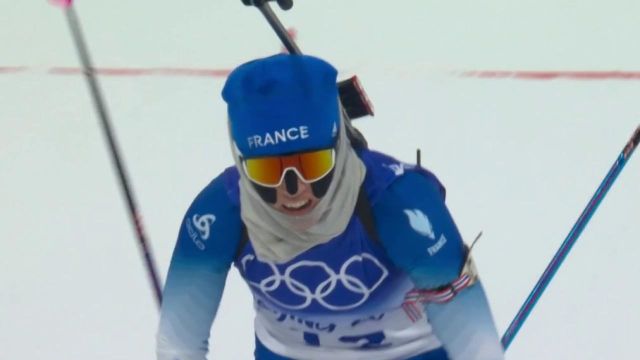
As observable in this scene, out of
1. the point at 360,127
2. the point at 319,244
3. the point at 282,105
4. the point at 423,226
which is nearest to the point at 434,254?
the point at 423,226

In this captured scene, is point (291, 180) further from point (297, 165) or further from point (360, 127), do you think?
point (360, 127)

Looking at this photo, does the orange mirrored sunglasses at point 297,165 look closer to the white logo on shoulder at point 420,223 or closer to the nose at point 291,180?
the nose at point 291,180

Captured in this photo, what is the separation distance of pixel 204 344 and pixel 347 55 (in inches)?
57.2

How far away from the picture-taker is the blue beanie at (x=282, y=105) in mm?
1179

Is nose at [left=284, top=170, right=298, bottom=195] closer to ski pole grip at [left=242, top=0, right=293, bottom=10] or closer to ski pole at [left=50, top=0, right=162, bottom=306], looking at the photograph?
ski pole grip at [left=242, top=0, right=293, bottom=10]

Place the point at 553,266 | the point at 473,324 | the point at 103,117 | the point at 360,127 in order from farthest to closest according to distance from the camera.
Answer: the point at 360,127
the point at 553,266
the point at 103,117
the point at 473,324

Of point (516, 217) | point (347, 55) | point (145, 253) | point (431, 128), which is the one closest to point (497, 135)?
point (431, 128)

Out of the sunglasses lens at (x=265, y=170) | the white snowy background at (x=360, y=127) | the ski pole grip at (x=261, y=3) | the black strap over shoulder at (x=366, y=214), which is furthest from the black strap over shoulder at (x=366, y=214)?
the white snowy background at (x=360, y=127)

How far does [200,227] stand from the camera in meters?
1.33

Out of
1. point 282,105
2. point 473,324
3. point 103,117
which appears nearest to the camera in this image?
point 282,105

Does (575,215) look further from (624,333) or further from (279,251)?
(279,251)

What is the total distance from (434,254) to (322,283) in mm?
155

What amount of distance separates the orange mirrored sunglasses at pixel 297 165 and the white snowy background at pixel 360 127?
734mm

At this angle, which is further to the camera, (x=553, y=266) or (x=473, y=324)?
(x=553, y=266)
